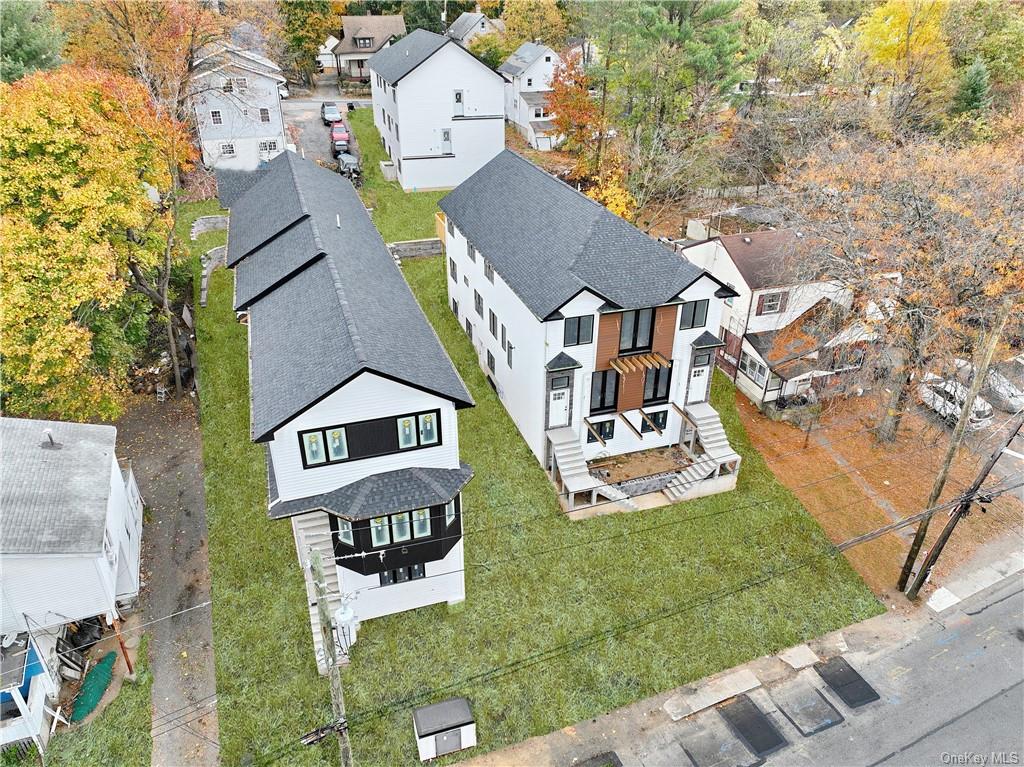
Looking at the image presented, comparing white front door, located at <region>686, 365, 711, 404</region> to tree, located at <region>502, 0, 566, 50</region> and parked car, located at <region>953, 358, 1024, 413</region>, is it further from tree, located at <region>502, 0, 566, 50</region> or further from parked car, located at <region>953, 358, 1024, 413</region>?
tree, located at <region>502, 0, 566, 50</region>

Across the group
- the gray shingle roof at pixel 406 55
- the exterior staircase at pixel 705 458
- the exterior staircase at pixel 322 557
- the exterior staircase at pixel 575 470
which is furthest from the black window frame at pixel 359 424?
the gray shingle roof at pixel 406 55

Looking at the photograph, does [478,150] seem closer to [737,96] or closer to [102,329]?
[737,96]

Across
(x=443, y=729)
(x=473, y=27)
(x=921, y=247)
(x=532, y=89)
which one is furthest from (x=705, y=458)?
(x=473, y=27)

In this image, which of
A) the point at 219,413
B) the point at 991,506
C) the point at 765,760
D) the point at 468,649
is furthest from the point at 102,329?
the point at 991,506

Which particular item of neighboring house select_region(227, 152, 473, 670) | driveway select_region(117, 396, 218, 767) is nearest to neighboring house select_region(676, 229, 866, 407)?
neighboring house select_region(227, 152, 473, 670)

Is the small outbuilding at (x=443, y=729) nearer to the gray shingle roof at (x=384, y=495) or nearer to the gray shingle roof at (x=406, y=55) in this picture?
the gray shingle roof at (x=384, y=495)
